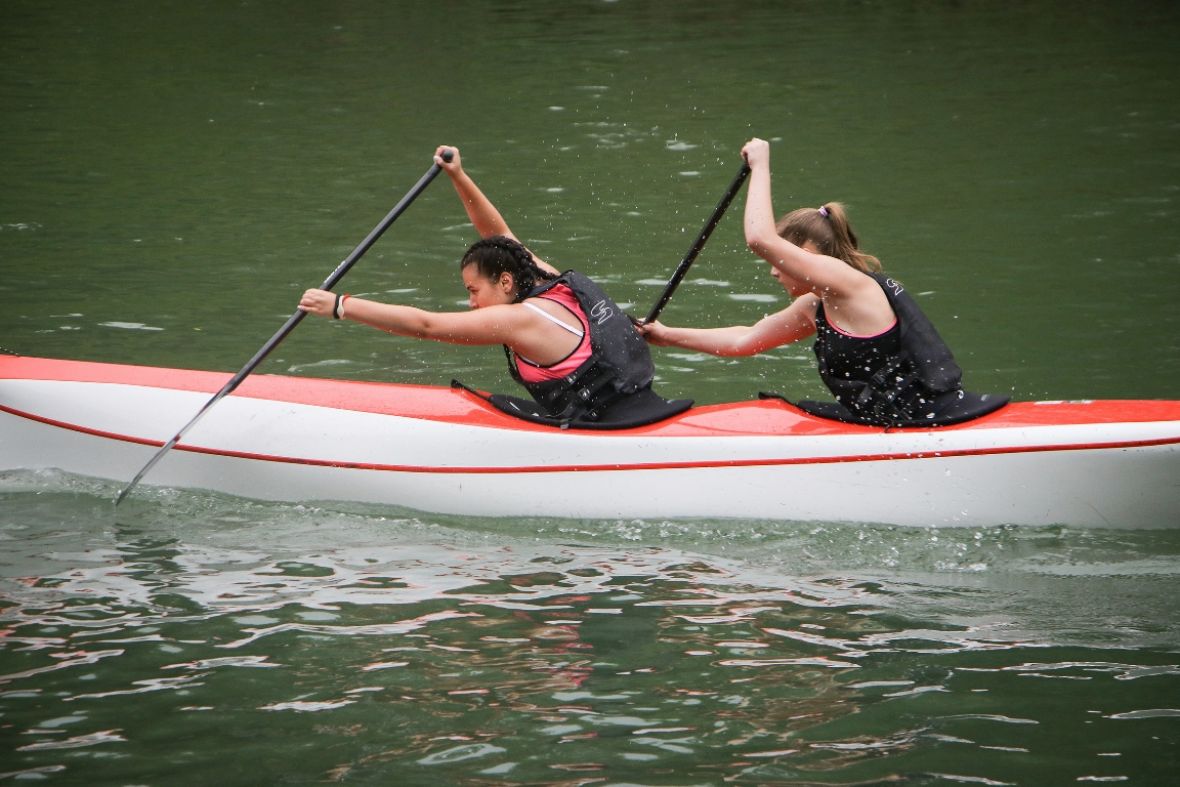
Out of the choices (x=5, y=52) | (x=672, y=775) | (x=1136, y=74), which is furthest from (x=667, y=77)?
(x=672, y=775)

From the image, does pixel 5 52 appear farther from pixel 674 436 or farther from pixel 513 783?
pixel 513 783

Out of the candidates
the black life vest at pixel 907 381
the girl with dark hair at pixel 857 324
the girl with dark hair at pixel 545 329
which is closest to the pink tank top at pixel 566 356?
the girl with dark hair at pixel 545 329

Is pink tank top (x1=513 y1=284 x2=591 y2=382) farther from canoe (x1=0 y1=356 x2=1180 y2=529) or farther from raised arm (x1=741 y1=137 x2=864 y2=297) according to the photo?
raised arm (x1=741 y1=137 x2=864 y2=297)

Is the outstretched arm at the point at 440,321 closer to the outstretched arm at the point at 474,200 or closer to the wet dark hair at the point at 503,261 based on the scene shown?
the wet dark hair at the point at 503,261

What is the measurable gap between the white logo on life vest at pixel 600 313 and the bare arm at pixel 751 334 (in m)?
0.45

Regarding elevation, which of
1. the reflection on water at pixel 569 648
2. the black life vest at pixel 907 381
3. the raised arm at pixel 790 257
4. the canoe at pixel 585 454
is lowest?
the reflection on water at pixel 569 648

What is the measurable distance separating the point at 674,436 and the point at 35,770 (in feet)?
7.60

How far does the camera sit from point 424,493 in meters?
5.53

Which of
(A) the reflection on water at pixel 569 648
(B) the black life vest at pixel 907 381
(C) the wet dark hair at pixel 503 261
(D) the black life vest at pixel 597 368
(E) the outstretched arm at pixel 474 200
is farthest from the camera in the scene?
(E) the outstretched arm at pixel 474 200

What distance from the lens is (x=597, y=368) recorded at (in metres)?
5.40

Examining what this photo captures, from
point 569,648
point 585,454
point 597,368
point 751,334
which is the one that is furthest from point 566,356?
point 569,648

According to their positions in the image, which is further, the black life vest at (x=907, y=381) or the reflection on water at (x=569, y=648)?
the black life vest at (x=907, y=381)

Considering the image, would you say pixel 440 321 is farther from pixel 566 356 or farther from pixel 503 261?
pixel 566 356

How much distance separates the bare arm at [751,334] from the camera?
17.9 ft
